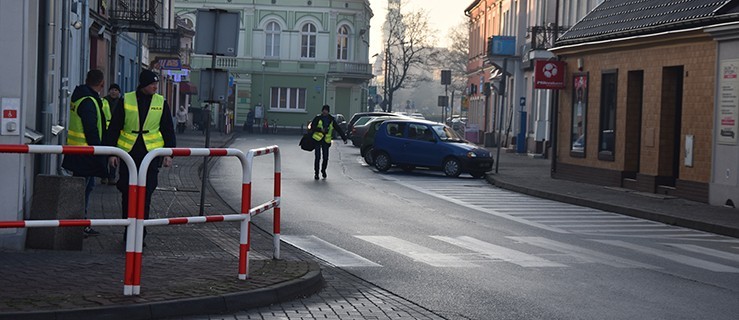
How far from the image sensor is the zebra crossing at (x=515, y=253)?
12867 mm

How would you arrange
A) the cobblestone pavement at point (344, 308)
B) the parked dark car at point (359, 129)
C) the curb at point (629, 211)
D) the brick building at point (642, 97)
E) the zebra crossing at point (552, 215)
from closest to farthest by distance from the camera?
the cobblestone pavement at point (344, 308), the zebra crossing at point (552, 215), the curb at point (629, 211), the brick building at point (642, 97), the parked dark car at point (359, 129)

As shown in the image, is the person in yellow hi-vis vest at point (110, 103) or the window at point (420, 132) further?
the window at point (420, 132)

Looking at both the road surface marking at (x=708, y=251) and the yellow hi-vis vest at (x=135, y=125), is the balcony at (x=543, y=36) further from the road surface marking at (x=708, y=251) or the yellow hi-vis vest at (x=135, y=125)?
the yellow hi-vis vest at (x=135, y=125)

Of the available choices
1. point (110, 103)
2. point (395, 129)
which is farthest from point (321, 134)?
point (110, 103)

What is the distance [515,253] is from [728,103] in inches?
428

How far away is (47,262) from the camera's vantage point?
415 inches

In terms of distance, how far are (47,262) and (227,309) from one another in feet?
8.18

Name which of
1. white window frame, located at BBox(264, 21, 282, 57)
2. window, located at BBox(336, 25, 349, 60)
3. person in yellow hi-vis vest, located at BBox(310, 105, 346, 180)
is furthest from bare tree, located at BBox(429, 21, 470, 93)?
person in yellow hi-vis vest, located at BBox(310, 105, 346, 180)

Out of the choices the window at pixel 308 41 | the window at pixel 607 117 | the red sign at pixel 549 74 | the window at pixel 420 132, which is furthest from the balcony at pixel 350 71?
the window at pixel 607 117

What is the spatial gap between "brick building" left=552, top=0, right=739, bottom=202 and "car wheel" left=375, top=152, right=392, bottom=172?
14.9 ft

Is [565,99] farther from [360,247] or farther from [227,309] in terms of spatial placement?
[227,309]

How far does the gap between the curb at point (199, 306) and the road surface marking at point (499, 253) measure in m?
3.44

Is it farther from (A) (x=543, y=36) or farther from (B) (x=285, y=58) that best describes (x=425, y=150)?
(B) (x=285, y=58)

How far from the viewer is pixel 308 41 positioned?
281 ft
